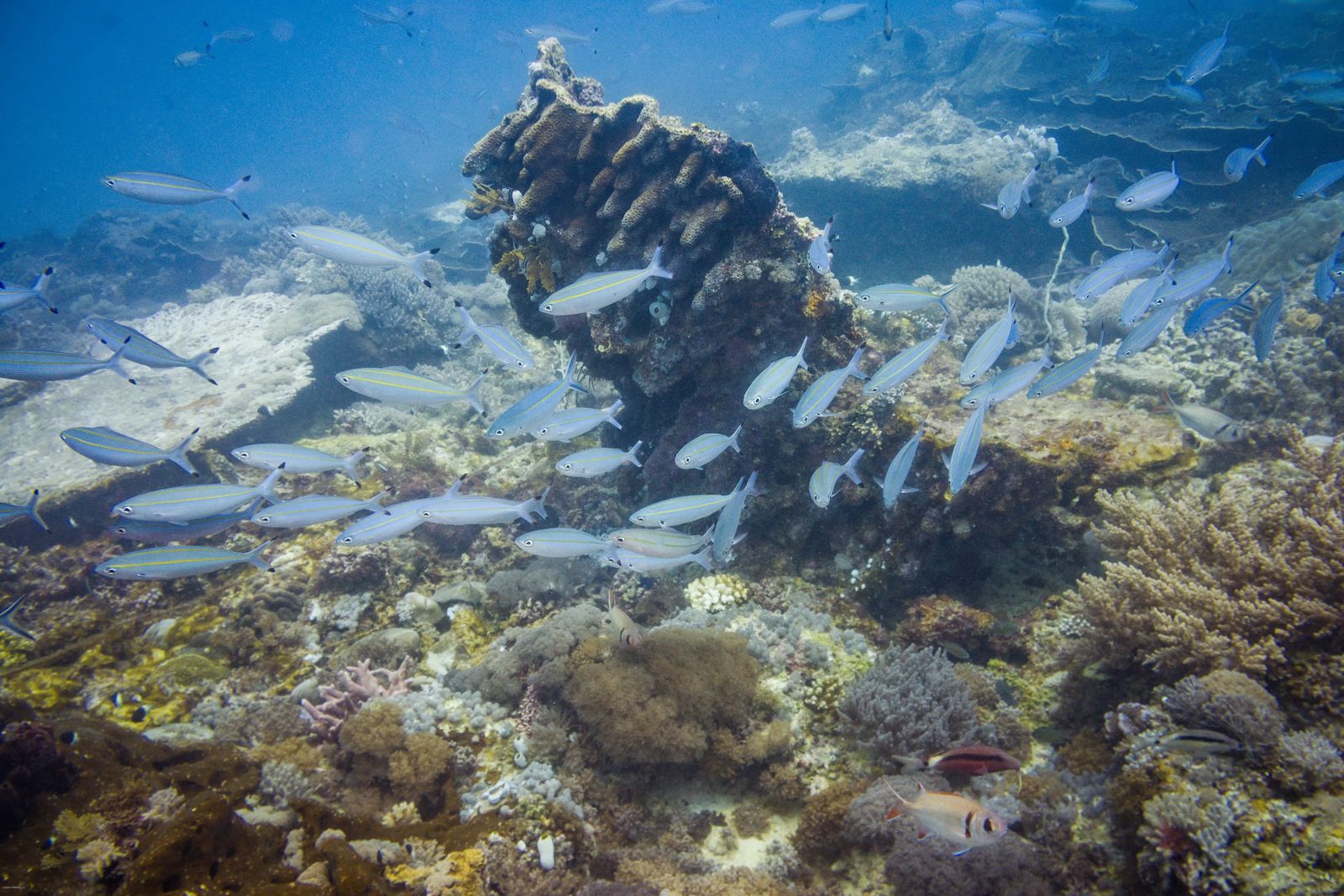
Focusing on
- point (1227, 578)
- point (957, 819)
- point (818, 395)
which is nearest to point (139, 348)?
point (818, 395)

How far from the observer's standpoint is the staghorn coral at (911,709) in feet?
13.0

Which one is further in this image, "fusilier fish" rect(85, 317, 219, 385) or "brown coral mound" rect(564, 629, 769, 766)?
"fusilier fish" rect(85, 317, 219, 385)

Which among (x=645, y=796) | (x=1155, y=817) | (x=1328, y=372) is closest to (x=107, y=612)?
(x=645, y=796)

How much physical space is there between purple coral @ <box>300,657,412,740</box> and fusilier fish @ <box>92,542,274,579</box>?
4.31 feet

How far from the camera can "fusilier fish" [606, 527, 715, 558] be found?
4.24m

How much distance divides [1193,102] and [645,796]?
21564 millimetres

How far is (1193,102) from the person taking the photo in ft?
47.6

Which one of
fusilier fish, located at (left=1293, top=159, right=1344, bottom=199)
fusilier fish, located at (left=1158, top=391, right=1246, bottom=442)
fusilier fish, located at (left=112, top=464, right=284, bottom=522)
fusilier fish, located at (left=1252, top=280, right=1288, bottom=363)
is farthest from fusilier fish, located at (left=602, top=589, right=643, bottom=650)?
fusilier fish, located at (left=1293, top=159, right=1344, bottom=199)

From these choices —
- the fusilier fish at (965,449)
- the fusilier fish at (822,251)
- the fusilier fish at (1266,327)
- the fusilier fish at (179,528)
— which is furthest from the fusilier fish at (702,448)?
the fusilier fish at (1266,327)

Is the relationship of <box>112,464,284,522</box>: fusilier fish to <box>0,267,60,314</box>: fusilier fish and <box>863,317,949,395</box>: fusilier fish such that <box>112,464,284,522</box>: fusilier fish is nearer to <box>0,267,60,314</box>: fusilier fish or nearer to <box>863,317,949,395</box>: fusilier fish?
<box>0,267,60,314</box>: fusilier fish

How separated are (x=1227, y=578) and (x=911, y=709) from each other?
248 cm

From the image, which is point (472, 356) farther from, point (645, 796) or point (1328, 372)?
point (1328, 372)

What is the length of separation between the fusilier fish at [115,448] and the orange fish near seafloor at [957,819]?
22.3ft

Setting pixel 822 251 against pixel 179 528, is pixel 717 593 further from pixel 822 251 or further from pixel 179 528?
pixel 179 528
